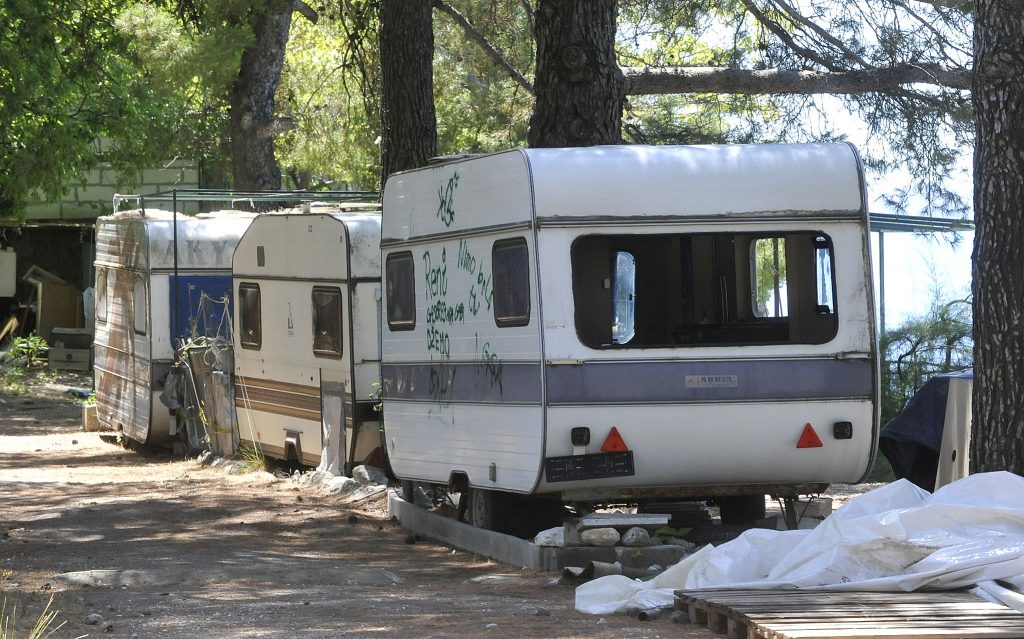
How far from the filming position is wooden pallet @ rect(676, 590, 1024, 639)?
555cm

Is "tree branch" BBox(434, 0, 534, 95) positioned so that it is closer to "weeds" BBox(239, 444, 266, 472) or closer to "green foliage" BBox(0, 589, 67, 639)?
"weeds" BBox(239, 444, 266, 472)

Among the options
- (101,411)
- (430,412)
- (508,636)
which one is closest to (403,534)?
(430,412)

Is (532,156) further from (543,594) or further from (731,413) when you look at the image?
(543,594)

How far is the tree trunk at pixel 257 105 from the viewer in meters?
22.5

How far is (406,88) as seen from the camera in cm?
1378

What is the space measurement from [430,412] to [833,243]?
313 cm

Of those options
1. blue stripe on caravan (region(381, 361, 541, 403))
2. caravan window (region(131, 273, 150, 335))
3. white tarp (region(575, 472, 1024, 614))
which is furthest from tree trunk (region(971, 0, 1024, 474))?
caravan window (region(131, 273, 150, 335))

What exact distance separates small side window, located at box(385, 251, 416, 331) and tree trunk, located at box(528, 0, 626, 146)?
1.64 metres

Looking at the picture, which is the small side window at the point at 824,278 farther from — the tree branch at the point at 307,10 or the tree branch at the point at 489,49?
the tree branch at the point at 307,10

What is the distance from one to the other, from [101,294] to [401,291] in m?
9.64

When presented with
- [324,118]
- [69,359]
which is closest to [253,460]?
[69,359]

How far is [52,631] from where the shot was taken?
6453 mm

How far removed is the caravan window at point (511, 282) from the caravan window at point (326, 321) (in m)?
4.11

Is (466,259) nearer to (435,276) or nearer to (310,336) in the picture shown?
(435,276)
